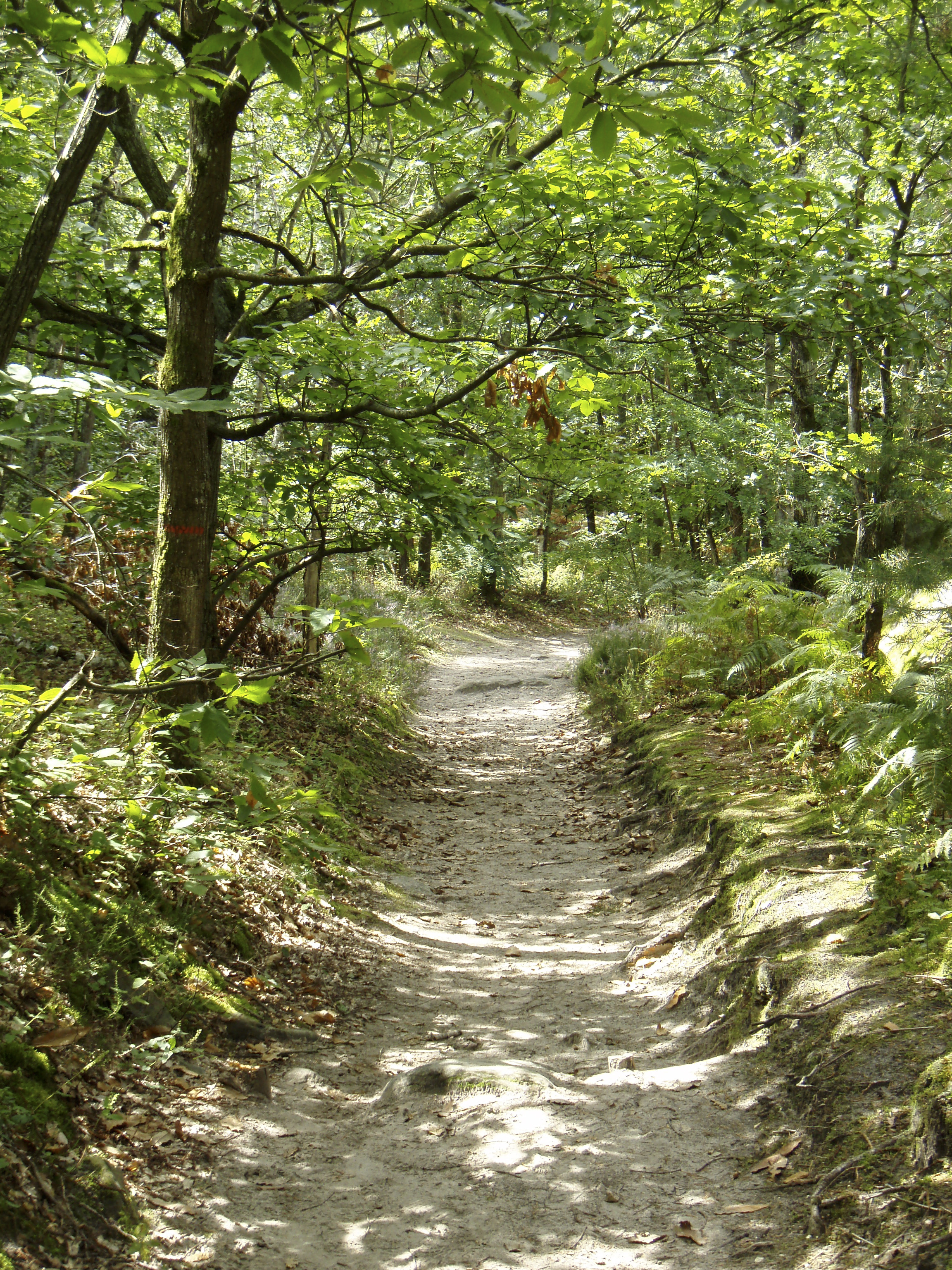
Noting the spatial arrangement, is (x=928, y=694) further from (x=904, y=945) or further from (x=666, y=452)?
(x=666, y=452)

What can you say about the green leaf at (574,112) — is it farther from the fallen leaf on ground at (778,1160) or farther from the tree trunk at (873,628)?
the tree trunk at (873,628)

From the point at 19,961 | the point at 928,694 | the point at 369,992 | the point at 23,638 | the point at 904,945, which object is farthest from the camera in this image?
the point at 23,638

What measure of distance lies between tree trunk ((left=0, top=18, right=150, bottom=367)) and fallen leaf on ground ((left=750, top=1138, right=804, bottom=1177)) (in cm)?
468

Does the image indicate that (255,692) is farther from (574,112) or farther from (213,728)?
(574,112)

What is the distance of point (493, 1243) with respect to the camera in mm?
2850

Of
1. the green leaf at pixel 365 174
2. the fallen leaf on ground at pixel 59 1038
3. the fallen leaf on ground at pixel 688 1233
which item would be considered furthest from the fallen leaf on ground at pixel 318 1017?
the green leaf at pixel 365 174

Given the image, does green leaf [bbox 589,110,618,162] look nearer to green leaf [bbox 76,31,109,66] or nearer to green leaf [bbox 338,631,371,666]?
green leaf [bbox 338,631,371,666]

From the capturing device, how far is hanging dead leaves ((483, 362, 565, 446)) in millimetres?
5438

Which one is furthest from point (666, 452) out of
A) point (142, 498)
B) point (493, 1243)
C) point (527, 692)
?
point (493, 1243)

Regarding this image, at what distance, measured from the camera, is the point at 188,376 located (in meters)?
4.76

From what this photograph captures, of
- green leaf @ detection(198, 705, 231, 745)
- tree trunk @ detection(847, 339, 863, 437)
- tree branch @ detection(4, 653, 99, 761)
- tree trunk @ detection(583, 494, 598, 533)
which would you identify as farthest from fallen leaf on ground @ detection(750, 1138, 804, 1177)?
tree trunk @ detection(583, 494, 598, 533)

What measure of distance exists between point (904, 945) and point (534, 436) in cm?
538

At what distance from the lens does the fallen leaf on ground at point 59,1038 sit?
9.43 ft

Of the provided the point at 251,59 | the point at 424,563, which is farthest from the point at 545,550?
the point at 251,59
